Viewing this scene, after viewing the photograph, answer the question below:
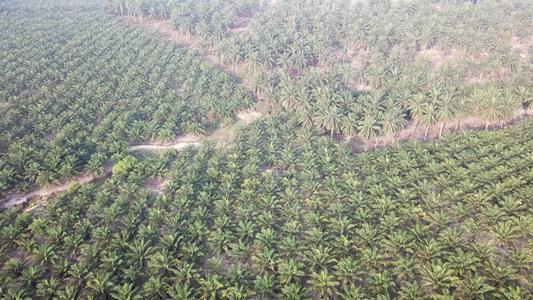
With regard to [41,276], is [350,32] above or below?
above

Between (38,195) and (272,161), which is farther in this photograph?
(272,161)

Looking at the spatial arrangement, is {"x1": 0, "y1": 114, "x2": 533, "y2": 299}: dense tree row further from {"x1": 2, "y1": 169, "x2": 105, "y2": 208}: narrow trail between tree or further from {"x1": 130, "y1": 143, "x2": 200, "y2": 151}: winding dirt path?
{"x1": 130, "y1": 143, "x2": 200, "y2": 151}: winding dirt path

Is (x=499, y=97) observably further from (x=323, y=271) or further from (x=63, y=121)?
(x=63, y=121)

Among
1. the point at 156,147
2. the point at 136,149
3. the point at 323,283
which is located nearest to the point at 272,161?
the point at 323,283

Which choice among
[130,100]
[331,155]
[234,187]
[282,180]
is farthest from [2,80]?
[331,155]

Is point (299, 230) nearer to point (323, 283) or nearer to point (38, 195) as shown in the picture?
point (323, 283)

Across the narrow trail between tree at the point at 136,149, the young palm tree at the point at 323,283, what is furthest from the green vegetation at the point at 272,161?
the young palm tree at the point at 323,283
